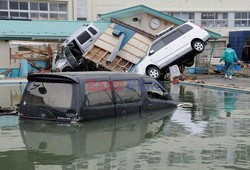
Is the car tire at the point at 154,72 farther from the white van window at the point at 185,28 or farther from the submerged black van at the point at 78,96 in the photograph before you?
the submerged black van at the point at 78,96

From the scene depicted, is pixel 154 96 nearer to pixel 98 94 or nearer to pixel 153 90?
pixel 153 90

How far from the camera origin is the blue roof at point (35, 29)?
1046 inches

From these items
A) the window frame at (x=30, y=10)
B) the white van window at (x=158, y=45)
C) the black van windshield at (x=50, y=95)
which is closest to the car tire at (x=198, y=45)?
the white van window at (x=158, y=45)

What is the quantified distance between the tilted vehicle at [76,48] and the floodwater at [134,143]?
44.4ft

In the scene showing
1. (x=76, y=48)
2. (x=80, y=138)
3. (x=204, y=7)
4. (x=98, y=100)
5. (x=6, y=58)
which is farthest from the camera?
(x=204, y=7)

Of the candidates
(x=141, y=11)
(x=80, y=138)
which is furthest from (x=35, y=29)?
(x=80, y=138)

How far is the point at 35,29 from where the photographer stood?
2748cm

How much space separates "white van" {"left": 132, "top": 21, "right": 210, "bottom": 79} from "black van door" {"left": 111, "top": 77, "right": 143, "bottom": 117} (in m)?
11.4

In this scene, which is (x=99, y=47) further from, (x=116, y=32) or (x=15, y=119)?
(x=15, y=119)

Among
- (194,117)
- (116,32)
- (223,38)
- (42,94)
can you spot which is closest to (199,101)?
(194,117)

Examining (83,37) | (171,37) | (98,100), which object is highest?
(83,37)

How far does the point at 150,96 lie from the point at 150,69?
1089 cm

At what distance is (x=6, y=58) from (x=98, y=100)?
20.5 metres

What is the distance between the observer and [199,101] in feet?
42.7
